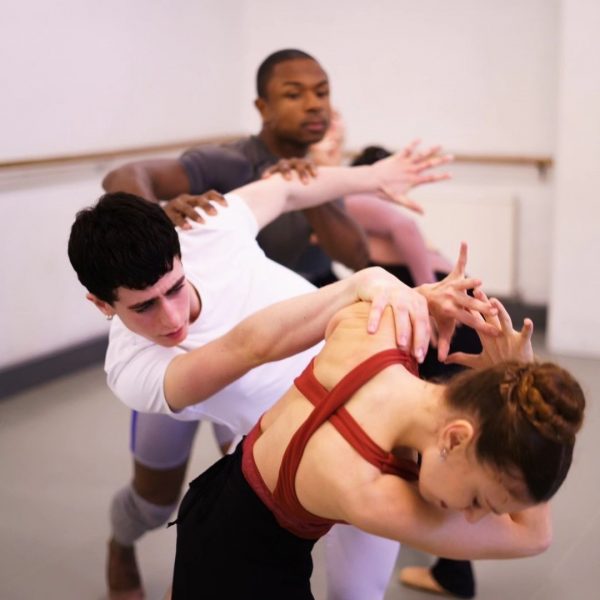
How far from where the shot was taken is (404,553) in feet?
10.8

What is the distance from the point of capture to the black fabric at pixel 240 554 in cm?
180

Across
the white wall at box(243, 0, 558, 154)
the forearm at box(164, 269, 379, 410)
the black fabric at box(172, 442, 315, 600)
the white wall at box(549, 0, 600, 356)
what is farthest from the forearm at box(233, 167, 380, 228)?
the white wall at box(243, 0, 558, 154)

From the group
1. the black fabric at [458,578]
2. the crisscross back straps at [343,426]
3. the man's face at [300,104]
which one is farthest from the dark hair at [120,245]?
the black fabric at [458,578]

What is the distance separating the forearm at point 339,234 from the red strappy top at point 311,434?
1.23m

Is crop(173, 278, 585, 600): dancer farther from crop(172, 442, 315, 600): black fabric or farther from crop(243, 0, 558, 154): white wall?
crop(243, 0, 558, 154): white wall

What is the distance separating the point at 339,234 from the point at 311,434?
55.7 inches

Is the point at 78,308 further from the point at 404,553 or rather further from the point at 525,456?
the point at 525,456

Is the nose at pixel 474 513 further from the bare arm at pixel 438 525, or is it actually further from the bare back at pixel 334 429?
the bare back at pixel 334 429

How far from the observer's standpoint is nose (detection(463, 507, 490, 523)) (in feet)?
5.08

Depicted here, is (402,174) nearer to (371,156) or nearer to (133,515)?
(371,156)

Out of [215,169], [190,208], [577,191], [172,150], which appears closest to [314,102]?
[215,169]

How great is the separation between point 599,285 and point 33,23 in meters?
2.84

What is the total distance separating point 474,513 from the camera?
155 cm

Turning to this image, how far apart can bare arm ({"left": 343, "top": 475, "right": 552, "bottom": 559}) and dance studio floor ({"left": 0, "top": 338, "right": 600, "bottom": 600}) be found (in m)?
1.45
